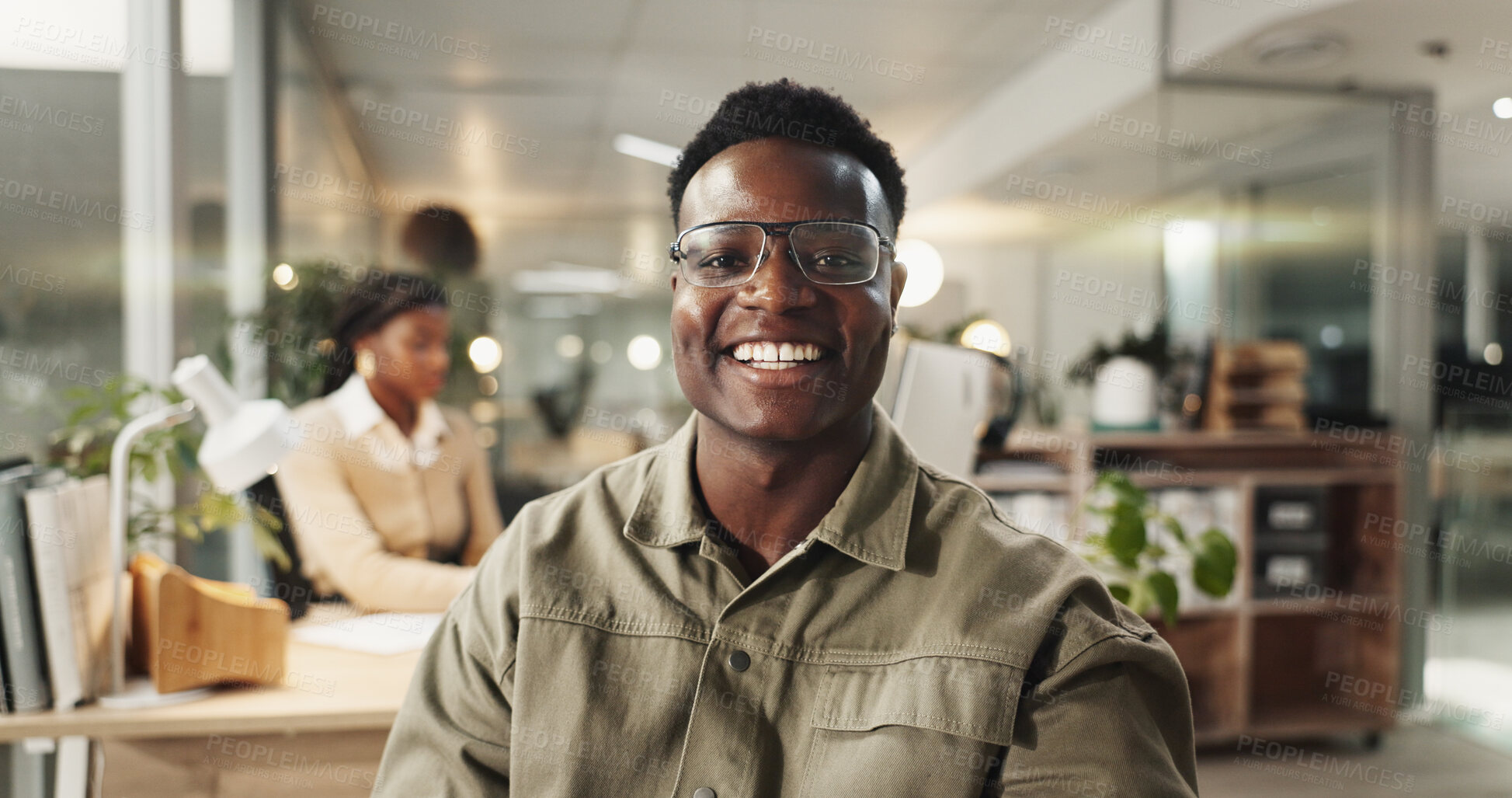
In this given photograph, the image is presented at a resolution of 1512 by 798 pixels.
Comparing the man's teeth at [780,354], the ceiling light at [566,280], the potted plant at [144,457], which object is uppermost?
the ceiling light at [566,280]

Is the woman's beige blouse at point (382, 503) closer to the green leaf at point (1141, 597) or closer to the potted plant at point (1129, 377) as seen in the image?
the green leaf at point (1141, 597)

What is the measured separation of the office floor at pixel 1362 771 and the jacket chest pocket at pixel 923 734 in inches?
108

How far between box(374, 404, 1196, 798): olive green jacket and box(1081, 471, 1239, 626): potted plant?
113 cm

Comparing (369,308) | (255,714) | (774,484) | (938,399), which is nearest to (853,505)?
(774,484)

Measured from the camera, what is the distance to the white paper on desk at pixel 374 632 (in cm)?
181

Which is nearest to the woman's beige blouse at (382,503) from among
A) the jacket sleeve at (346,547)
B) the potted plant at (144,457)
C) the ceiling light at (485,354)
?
the jacket sleeve at (346,547)

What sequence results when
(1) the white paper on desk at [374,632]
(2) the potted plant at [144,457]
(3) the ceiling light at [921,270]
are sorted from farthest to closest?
(3) the ceiling light at [921,270], (1) the white paper on desk at [374,632], (2) the potted plant at [144,457]

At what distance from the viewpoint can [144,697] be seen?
1523mm

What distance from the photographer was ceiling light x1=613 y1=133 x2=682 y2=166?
3801 mm

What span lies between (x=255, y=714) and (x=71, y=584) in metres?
0.36

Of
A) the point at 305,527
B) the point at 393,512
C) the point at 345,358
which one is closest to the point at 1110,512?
the point at 393,512

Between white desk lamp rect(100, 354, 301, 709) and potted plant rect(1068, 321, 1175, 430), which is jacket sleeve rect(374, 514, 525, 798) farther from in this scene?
potted plant rect(1068, 321, 1175, 430)

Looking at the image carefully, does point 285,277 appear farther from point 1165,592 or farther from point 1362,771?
point 1362,771

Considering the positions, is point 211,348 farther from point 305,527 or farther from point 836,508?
point 836,508
